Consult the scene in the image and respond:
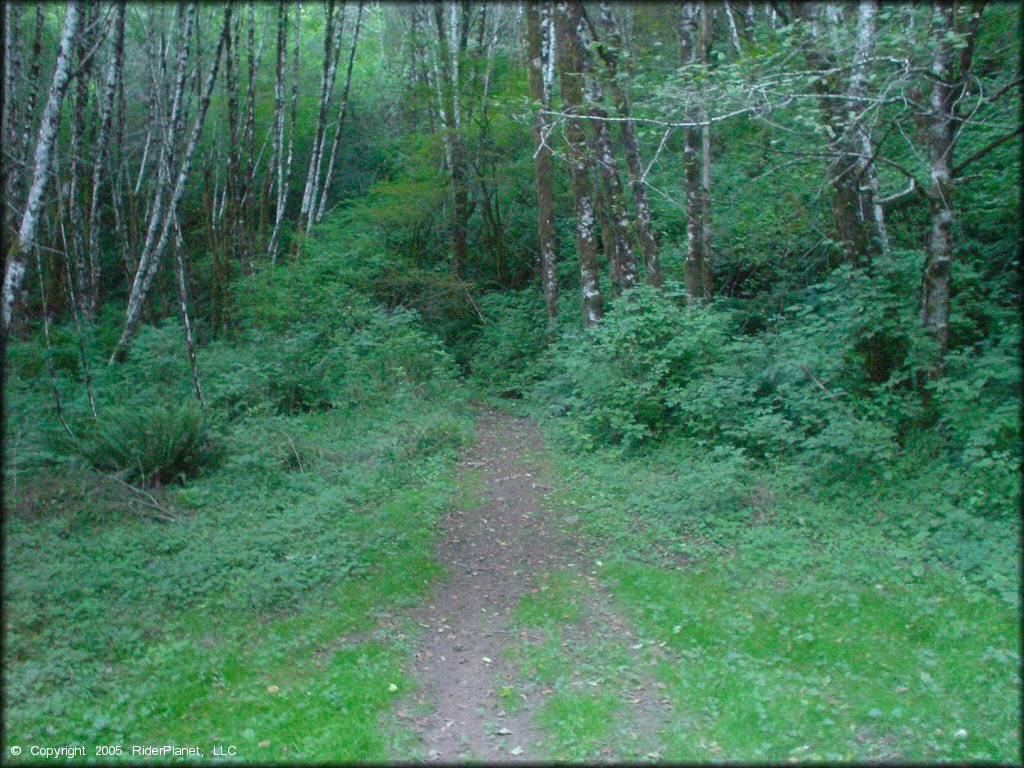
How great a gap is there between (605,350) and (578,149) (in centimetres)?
398

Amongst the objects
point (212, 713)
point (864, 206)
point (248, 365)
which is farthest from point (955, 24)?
point (248, 365)

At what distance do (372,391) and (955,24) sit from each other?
9.52 metres

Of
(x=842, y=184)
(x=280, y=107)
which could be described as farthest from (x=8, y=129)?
(x=842, y=184)

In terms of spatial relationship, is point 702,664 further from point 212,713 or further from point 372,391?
point 372,391

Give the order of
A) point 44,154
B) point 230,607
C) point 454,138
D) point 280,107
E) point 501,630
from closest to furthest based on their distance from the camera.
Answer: point 230,607 → point 501,630 → point 44,154 → point 454,138 → point 280,107

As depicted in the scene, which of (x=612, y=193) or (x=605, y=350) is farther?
(x=612, y=193)

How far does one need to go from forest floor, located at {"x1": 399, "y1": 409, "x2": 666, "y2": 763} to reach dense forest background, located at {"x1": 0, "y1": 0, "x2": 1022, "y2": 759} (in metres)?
0.60

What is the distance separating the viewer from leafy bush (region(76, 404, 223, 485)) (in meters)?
9.18

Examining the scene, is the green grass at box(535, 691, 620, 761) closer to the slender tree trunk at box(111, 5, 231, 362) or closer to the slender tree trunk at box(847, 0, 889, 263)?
the slender tree trunk at box(847, 0, 889, 263)

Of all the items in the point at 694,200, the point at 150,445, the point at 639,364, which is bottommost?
the point at 150,445

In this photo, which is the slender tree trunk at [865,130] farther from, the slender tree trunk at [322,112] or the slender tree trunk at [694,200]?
the slender tree trunk at [322,112]

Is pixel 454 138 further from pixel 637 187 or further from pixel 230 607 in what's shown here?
pixel 230 607

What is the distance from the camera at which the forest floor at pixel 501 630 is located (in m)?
4.82

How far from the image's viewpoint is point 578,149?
13.2m
